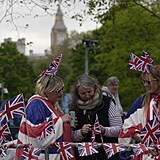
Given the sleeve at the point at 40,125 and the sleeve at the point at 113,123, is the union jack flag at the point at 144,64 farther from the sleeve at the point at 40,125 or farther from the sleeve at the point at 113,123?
the sleeve at the point at 40,125

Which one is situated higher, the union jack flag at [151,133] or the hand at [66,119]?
the hand at [66,119]

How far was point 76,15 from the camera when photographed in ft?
33.8

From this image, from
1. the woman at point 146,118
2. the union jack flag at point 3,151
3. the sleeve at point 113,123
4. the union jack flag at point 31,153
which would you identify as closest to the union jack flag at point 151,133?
the woman at point 146,118

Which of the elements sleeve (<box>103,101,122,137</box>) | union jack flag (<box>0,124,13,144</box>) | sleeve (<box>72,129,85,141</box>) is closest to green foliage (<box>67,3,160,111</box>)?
sleeve (<box>103,101,122,137</box>)

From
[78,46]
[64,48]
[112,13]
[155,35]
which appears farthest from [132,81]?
[64,48]

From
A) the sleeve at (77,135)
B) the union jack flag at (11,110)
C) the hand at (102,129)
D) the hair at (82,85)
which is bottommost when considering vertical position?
the sleeve at (77,135)

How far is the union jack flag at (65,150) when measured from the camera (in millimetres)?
4879

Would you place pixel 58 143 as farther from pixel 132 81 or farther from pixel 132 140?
pixel 132 81

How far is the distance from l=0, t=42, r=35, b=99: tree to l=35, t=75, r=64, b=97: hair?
36179 millimetres

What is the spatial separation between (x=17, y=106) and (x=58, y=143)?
25.8 inches

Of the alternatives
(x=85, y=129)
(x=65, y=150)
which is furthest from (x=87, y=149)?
(x=85, y=129)

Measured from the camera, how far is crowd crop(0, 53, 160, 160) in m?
4.98

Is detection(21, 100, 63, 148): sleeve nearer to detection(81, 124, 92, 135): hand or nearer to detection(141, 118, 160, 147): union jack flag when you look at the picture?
detection(81, 124, 92, 135): hand

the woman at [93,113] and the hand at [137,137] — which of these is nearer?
the hand at [137,137]
